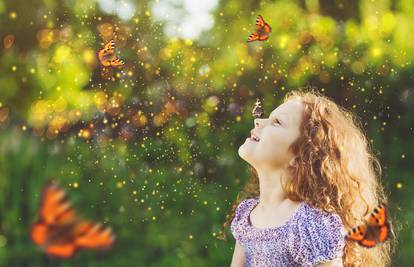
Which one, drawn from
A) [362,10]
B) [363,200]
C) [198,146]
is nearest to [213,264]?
[198,146]

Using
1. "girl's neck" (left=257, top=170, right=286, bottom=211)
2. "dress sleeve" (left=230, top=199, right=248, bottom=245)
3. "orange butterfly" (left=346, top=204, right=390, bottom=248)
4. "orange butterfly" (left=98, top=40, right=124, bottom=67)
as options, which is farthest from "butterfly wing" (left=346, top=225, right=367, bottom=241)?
"orange butterfly" (left=98, top=40, right=124, bottom=67)

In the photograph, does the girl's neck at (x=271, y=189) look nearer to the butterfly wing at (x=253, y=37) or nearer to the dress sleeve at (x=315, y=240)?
the dress sleeve at (x=315, y=240)

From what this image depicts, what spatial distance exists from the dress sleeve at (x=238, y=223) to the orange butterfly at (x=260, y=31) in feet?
2.80

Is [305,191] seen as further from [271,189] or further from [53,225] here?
[53,225]

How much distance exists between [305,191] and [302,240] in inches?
5.2

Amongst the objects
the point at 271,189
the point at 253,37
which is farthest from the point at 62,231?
the point at 271,189

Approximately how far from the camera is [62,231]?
254 centimetres

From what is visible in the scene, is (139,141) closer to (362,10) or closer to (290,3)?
(290,3)

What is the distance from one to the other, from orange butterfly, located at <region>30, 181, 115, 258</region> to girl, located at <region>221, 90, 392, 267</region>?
3.08 feet

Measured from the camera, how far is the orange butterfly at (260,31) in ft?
8.07

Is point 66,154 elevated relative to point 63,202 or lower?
elevated

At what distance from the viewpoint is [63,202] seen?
2566 mm

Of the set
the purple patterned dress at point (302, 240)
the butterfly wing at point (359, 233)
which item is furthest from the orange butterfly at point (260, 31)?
the butterfly wing at point (359, 233)

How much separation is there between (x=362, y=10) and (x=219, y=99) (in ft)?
2.07
